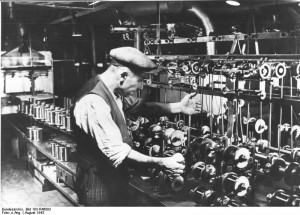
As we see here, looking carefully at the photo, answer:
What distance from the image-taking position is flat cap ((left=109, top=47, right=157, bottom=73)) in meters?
1.50

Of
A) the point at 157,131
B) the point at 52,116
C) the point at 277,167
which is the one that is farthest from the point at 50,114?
the point at 277,167

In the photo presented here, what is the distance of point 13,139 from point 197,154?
2972 millimetres

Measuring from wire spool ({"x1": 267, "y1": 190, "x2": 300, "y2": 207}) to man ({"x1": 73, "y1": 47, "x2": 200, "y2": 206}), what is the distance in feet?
Answer: 1.41

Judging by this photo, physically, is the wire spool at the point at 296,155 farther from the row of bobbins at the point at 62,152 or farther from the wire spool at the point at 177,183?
the row of bobbins at the point at 62,152

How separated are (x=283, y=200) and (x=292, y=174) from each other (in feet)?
0.39

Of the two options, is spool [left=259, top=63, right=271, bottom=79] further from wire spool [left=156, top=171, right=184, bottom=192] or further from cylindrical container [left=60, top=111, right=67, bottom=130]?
cylindrical container [left=60, top=111, right=67, bottom=130]

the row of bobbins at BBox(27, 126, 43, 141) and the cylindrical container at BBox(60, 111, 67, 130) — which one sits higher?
the cylindrical container at BBox(60, 111, 67, 130)

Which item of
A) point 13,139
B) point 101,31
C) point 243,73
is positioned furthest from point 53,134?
point 243,73

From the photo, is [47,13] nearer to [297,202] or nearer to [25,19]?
[25,19]

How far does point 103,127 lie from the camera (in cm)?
142

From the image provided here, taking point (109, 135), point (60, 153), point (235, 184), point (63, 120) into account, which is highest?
point (109, 135)

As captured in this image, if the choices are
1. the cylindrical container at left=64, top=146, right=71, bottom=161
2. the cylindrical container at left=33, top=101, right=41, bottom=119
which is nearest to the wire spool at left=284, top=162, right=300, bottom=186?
the cylindrical container at left=64, top=146, right=71, bottom=161

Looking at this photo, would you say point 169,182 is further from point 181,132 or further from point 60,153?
point 60,153

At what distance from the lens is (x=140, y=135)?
2248 mm
